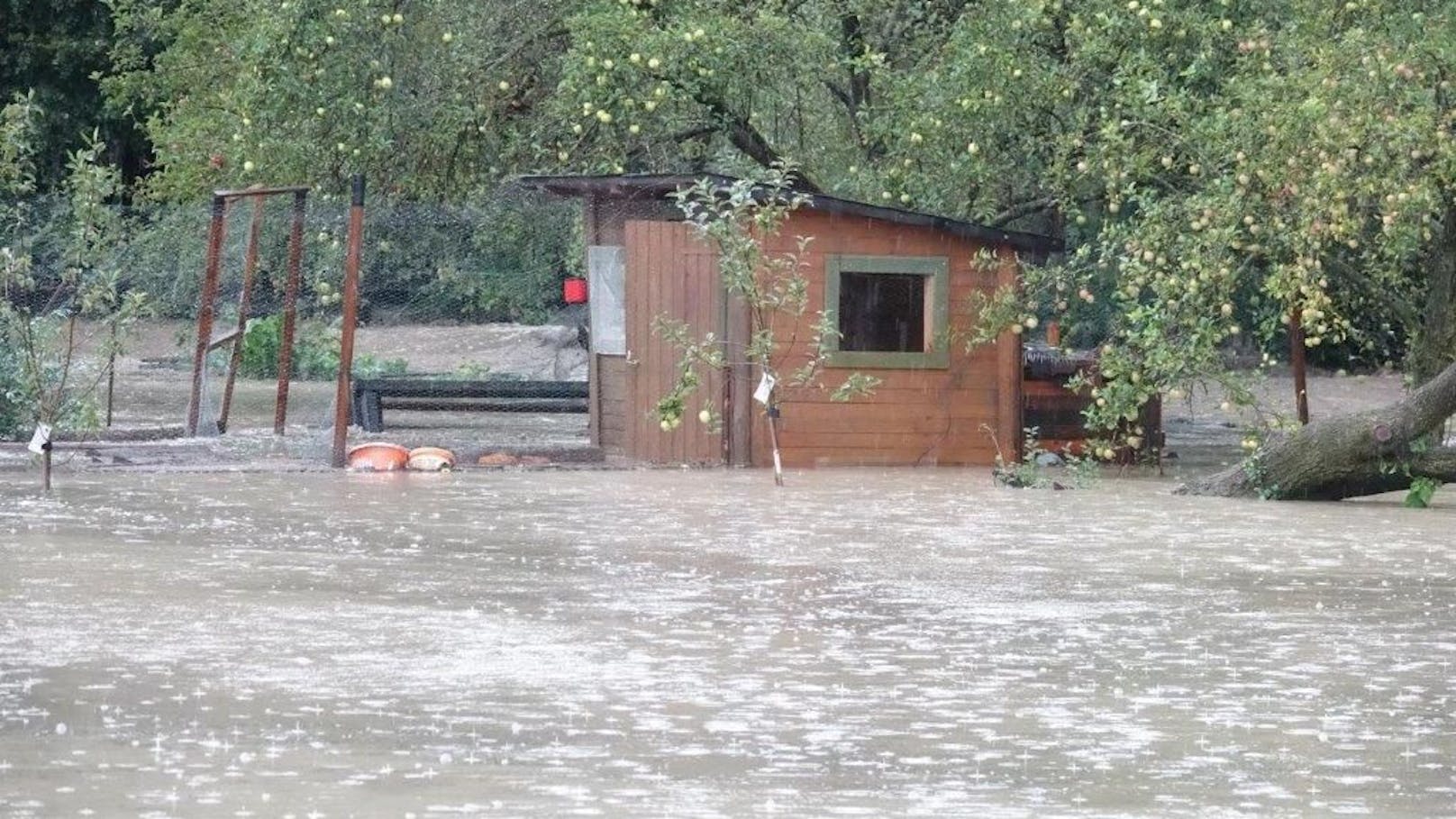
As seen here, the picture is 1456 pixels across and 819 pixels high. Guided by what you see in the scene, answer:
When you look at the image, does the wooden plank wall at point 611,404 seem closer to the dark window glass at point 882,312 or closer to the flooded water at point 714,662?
the dark window glass at point 882,312

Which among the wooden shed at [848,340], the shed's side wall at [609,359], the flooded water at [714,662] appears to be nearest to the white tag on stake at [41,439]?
the flooded water at [714,662]

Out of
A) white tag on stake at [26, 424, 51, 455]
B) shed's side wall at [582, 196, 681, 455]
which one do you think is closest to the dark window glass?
shed's side wall at [582, 196, 681, 455]

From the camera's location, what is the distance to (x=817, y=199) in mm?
22234

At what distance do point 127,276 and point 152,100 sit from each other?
680 inches

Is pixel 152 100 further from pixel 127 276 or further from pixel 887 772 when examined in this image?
pixel 887 772

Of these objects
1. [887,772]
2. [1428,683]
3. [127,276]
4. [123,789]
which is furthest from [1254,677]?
[127,276]

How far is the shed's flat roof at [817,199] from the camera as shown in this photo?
876 inches

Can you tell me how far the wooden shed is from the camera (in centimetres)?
2266

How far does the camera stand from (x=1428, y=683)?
1023 centimetres

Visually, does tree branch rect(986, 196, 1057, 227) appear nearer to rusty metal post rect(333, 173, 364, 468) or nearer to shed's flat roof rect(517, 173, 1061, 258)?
shed's flat roof rect(517, 173, 1061, 258)

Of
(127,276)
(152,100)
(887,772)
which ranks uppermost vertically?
(152,100)

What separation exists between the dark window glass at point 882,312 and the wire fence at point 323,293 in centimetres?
349

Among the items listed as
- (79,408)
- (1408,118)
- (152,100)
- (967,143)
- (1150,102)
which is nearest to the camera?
(1408,118)

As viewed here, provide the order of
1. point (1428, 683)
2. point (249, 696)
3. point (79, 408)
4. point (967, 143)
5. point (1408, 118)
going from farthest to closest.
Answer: point (967, 143) < point (79, 408) < point (1408, 118) < point (1428, 683) < point (249, 696)
